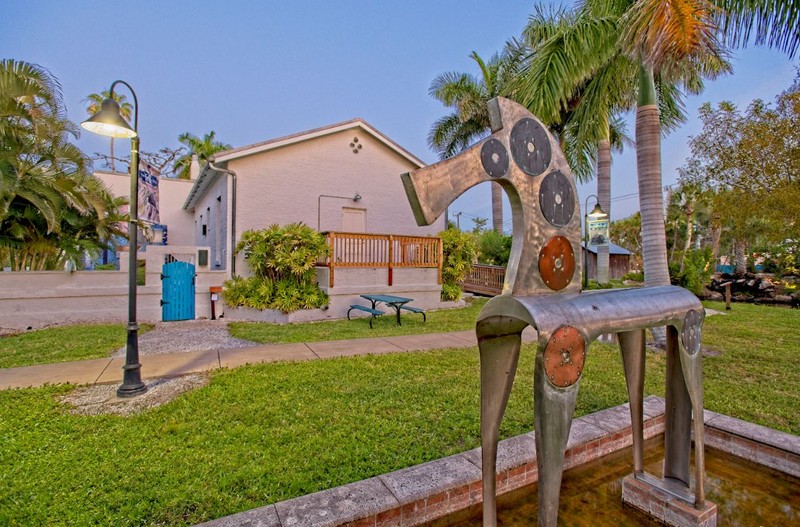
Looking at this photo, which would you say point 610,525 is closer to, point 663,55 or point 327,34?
point 663,55

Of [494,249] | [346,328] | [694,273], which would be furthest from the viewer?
[494,249]

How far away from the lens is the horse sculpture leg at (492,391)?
192 centimetres

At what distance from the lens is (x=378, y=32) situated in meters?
24.3

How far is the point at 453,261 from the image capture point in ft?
42.8

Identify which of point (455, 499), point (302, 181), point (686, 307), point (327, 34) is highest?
point (327, 34)

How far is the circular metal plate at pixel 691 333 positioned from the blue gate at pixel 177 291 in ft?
36.3

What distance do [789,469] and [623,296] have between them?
2.41 meters

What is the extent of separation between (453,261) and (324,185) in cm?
532

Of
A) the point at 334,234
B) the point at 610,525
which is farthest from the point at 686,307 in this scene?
the point at 334,234

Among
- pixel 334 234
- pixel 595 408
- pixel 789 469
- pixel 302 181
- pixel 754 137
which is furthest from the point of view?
pixel 302 181

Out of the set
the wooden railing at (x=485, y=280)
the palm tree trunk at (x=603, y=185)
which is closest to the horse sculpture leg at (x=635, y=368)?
the wooden railing at (x=485, y=280)

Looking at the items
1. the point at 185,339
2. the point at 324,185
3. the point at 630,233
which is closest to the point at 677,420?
the point at 185,339

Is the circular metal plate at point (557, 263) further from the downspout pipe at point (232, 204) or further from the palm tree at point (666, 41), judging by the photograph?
the downspout pipe at point (232, 204)

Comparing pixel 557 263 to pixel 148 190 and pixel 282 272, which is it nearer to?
pixel 282 272
